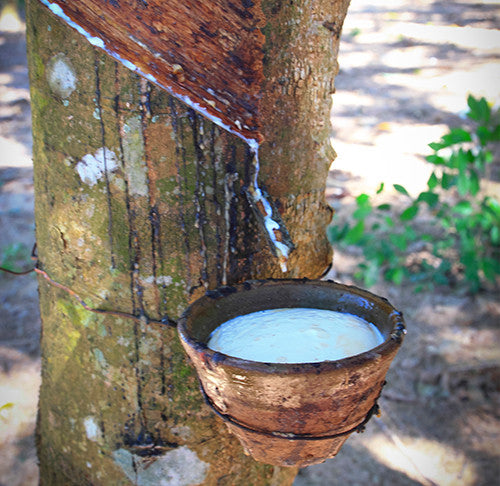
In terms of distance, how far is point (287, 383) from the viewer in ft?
3.30

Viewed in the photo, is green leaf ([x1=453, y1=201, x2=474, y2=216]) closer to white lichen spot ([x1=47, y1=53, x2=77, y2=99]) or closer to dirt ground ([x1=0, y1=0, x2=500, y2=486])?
dirt ground ([x1=0, y1=0, x2=500, y2=486])

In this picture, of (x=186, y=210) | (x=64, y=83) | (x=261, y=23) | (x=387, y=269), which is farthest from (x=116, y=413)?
(x=387, y=269)

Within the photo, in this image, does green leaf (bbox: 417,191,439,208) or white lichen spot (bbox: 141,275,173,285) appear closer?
white lichen spot (bbox: 141,275,173,285)

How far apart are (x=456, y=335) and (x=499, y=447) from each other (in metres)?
0.80

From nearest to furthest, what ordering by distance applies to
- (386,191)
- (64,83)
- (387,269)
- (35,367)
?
(64,83), (35,367), (387,269), (386,191)

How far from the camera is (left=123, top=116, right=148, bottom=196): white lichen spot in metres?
1.24

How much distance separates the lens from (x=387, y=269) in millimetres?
4113

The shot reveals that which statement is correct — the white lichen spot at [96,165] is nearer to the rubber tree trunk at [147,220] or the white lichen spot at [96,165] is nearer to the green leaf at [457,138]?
the rubber tree trunk at [147,220]

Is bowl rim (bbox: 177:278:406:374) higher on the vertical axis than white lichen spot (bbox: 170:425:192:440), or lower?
higher

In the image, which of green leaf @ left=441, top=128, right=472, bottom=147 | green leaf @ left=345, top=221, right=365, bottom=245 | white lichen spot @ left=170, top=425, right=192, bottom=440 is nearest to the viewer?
white lichen spot @ left=170, top=425, right=192, bottom=440

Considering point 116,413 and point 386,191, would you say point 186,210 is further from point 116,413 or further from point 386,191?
point 386,191

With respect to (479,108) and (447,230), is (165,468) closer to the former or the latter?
(479,108)

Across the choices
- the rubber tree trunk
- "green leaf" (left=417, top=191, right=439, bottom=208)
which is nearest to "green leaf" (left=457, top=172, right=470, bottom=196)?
"green leaf" (left=417, top=191, right=439, bottom=208)

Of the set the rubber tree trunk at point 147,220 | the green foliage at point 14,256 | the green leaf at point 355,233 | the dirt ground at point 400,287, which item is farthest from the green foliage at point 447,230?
the green foliage at point 14,256
